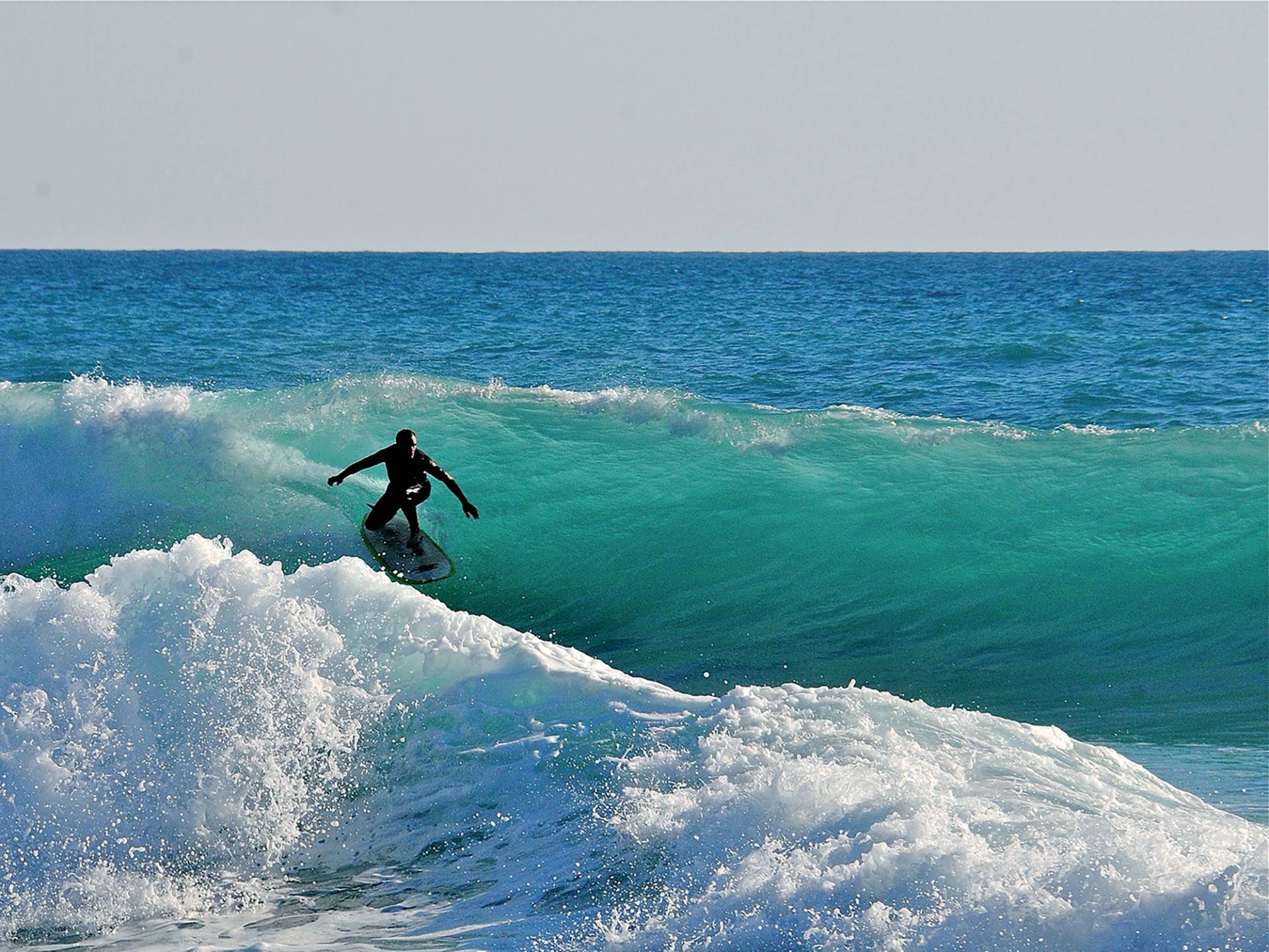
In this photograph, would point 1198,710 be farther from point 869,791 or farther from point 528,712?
point 528,712

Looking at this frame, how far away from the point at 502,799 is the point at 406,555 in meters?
5.17

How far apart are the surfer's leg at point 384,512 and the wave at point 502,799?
349cm

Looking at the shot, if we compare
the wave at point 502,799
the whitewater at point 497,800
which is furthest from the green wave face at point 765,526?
the wave at point 502,799

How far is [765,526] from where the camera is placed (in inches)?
527

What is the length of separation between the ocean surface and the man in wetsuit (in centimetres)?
94

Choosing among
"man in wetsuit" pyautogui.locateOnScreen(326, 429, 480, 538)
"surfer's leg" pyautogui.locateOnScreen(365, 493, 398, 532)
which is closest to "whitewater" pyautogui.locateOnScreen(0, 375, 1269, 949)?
"man in wetsuit" pyautogui.locateOnScreen(326, 429, 480, 538)

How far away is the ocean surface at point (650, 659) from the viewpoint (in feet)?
17.9

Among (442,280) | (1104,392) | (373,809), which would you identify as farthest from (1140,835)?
(442,280)

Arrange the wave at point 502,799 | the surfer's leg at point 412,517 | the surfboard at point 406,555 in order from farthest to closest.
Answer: the surfer's leg at point 412,517 < the surfboard at point 406,555 < the wave at point 502,799

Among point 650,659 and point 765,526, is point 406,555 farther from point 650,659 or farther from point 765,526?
point 765,526

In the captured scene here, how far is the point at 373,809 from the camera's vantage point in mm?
6645

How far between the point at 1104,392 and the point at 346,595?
14949 millimetres

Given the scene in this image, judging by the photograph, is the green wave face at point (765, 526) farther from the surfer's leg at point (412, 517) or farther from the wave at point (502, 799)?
the wave at point (502, 799)

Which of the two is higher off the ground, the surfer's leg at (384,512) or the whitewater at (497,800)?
the surfer's leg at (384,512)
